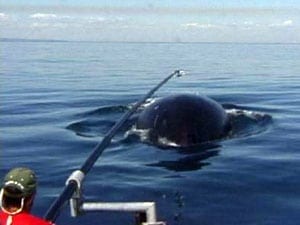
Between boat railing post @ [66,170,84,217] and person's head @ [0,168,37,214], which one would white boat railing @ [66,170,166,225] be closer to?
boat railing post @ [66,170,84,217]

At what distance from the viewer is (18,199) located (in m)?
5.95

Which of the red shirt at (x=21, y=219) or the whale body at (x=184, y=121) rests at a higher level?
the red shirt at (x=21, y=219)

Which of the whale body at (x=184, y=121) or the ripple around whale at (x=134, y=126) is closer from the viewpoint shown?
the whale body at (x=184, y=121)

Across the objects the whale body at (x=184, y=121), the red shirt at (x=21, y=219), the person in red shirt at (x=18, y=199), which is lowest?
the whale body at (x=184, y=121)

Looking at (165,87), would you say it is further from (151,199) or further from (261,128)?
(151,199)

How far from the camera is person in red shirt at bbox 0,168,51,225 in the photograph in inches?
230

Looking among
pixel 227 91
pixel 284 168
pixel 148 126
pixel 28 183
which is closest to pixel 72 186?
pixel 28 183

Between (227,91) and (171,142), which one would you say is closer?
(171,142)

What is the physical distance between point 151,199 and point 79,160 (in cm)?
430

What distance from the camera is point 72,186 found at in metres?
7.43

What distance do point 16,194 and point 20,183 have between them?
103 mm

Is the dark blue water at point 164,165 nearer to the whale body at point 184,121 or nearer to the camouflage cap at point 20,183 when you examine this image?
the whale body at point 184,121

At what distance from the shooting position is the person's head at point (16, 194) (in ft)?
19.5

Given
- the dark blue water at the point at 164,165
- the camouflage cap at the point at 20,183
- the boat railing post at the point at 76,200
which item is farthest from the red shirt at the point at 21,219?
the dark blue water at the point at 164,165
